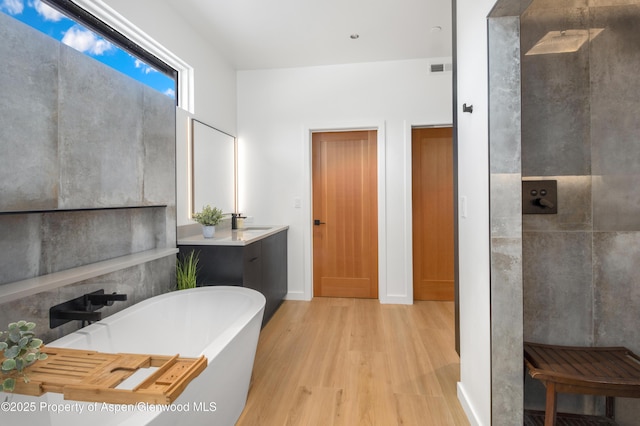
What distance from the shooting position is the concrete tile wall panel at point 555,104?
1.49 meters

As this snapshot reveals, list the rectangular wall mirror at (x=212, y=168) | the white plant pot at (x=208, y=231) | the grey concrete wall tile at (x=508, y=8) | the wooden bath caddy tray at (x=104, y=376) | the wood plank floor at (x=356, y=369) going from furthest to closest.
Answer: the rectangular wall mirror at (x=212, y=168)
the white plant pot at (x=208, y=231)
the wood plank floor at (x=356, y=369)
the grey concrete wall tile at (x=508, y=8)
the wooden bath caddy tray at (x=104, y=376)

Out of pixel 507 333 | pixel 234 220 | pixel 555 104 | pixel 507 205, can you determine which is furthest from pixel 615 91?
pixel 234 220

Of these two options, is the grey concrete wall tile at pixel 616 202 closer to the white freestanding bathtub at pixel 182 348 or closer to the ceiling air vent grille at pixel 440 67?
the white freestanding bathtub at pixel 182 348

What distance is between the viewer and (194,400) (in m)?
1.14

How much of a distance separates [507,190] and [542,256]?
1.61 ft

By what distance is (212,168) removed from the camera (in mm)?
3143

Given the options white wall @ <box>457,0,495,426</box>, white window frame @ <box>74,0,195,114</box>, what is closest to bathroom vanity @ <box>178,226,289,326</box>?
white window frame @ <box>74,0,195,114</box>

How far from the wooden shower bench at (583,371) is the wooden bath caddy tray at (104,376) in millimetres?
1369

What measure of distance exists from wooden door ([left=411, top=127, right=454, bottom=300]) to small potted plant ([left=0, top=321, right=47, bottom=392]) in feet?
10.9

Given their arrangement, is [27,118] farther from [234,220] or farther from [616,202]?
[616,202]

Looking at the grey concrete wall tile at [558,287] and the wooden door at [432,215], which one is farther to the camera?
the wooden door at [432,215]

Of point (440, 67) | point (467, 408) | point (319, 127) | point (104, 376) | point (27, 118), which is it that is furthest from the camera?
point (319, 127)

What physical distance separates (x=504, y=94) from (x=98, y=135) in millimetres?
2102

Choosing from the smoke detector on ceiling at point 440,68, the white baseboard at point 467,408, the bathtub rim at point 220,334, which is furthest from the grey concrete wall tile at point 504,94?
the smoke detector on ceiling at point 440,68
